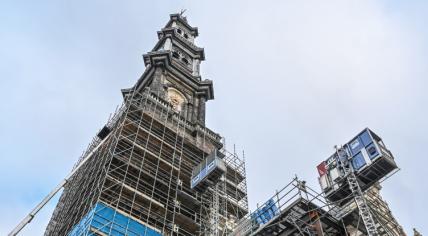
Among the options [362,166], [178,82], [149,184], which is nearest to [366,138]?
[362,166]

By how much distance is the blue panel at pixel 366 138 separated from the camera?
2433 cm

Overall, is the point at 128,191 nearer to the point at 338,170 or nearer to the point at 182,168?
the point at 182,168

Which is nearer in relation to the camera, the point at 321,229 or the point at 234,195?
the point at 321,229

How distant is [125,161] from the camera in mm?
31641

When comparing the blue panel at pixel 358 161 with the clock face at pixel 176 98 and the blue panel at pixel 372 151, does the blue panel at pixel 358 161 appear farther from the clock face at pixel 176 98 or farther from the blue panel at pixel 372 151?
the clock face at pixel 176 98

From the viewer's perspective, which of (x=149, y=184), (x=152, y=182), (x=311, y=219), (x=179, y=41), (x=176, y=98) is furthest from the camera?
(x=179, y=41)

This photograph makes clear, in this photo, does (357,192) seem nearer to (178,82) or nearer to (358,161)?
(358,161)

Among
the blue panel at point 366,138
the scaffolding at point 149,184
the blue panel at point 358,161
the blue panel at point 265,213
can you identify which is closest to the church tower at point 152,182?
the scaffolding at point 149,184

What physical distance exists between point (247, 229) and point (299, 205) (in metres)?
3.64

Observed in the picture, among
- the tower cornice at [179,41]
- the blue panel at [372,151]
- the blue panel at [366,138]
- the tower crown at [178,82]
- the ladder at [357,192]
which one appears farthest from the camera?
the tower cornice at [179,41]

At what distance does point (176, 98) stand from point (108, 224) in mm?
25080

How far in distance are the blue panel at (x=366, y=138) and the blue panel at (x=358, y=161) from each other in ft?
2.26

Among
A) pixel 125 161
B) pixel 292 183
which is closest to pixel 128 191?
pixel 125 161

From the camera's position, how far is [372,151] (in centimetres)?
2384
